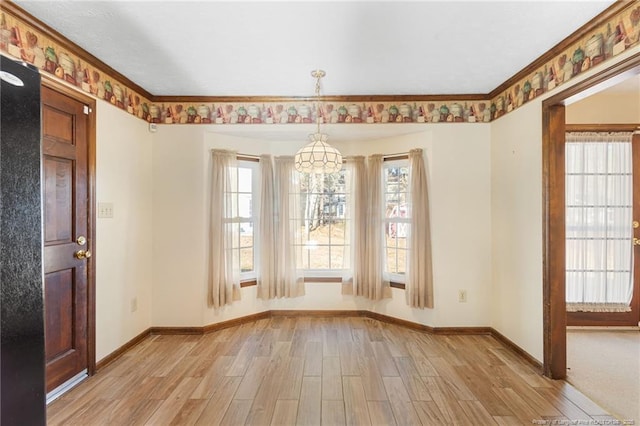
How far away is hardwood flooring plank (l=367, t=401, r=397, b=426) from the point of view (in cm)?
191

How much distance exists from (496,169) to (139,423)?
12.2ft

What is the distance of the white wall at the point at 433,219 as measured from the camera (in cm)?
330

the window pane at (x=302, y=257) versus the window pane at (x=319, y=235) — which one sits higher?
the window pane at (x=319, y=235)

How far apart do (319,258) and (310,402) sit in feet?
6.35

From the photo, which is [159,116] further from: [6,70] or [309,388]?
[309,388]

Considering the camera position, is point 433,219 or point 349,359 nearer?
point 349,359

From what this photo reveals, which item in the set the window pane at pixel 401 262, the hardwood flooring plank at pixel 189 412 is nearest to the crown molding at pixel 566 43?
the window pane at pixel 401 262

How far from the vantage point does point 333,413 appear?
1994 millimetres

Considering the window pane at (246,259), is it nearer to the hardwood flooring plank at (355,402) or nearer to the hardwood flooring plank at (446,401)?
the hardwood flooring plank at (355,402)

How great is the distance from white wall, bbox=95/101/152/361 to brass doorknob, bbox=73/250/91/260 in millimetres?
117

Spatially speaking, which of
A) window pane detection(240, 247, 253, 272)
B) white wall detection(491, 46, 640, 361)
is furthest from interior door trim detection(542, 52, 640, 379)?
window pane detection(240, 247, 253, 272)

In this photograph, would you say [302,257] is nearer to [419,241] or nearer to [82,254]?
[419,241]

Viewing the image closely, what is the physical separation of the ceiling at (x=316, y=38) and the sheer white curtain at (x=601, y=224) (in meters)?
1.50

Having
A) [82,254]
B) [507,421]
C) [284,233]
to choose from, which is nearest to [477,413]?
[507,421]
